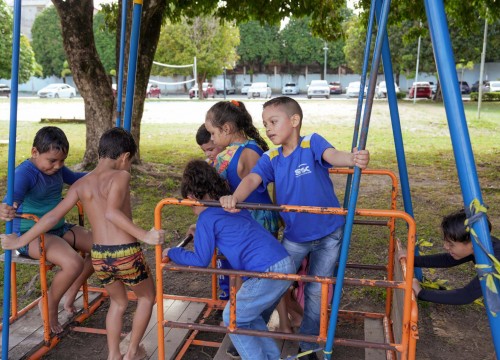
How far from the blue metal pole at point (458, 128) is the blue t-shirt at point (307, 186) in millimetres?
698

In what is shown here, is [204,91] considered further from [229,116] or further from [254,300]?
[254,300]

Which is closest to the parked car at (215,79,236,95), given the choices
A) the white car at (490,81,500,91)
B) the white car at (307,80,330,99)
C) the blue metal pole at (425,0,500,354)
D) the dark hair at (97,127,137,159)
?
the white car at (307,80,330,99)

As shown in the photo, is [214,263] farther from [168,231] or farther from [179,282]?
[168,231]

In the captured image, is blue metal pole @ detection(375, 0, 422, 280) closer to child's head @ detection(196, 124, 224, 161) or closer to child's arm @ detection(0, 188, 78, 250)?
child's head @ detection(196, 124, 224, 161)

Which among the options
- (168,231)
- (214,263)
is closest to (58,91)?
(168,231)

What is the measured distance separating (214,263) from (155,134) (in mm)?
11995

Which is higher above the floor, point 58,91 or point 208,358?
point 58,91

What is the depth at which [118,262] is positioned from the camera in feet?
9.98

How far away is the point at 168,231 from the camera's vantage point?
635cm

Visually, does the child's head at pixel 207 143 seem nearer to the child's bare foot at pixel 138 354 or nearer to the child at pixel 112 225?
the child at pixel 112 225

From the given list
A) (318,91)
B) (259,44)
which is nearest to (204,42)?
(318,91)

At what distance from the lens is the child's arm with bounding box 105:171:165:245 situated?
288cm

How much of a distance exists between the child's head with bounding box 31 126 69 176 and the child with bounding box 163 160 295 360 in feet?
3.26

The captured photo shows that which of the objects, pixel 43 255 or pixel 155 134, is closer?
pixel 43 255
